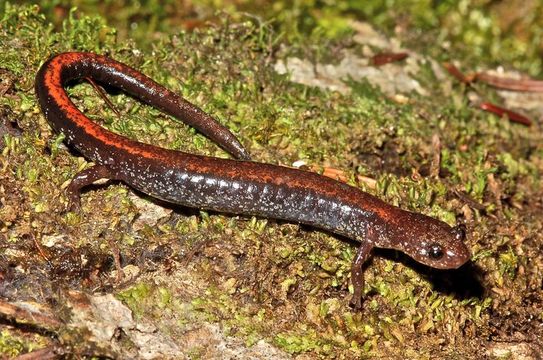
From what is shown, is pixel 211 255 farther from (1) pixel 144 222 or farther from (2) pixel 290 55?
(2) pixel 290 55

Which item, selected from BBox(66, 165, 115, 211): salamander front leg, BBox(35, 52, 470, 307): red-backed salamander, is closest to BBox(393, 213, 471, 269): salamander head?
BBox(35, 52, 470, 307): red-backed salamander

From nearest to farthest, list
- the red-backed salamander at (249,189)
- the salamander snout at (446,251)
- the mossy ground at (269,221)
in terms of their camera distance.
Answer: the mossy ground at (269,221)
the salamander snout at (446,251)
the red-backed salamander at (249,189)

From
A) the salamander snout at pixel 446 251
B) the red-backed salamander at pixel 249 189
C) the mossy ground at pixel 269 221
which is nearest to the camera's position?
the mossy ground at pixel 269 221

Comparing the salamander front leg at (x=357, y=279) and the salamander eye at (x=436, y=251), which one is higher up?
the salamander eye at (x=436, y=251)

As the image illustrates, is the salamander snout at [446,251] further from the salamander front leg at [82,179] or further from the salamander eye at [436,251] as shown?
the salamander front leg at [82,179]

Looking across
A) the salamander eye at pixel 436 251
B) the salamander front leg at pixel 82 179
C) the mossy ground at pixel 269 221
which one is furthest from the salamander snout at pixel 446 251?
the salamander front leg at pixel 82 179

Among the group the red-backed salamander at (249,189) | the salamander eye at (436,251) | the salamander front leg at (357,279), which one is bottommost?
the salamander front leg at (357,279)

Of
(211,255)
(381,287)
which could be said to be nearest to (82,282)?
(211,255)

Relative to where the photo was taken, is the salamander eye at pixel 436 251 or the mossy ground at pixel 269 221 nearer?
the mossy ground at pixel 269 221

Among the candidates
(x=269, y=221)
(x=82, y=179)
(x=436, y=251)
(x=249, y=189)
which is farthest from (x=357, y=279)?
(x=82, y=179)
